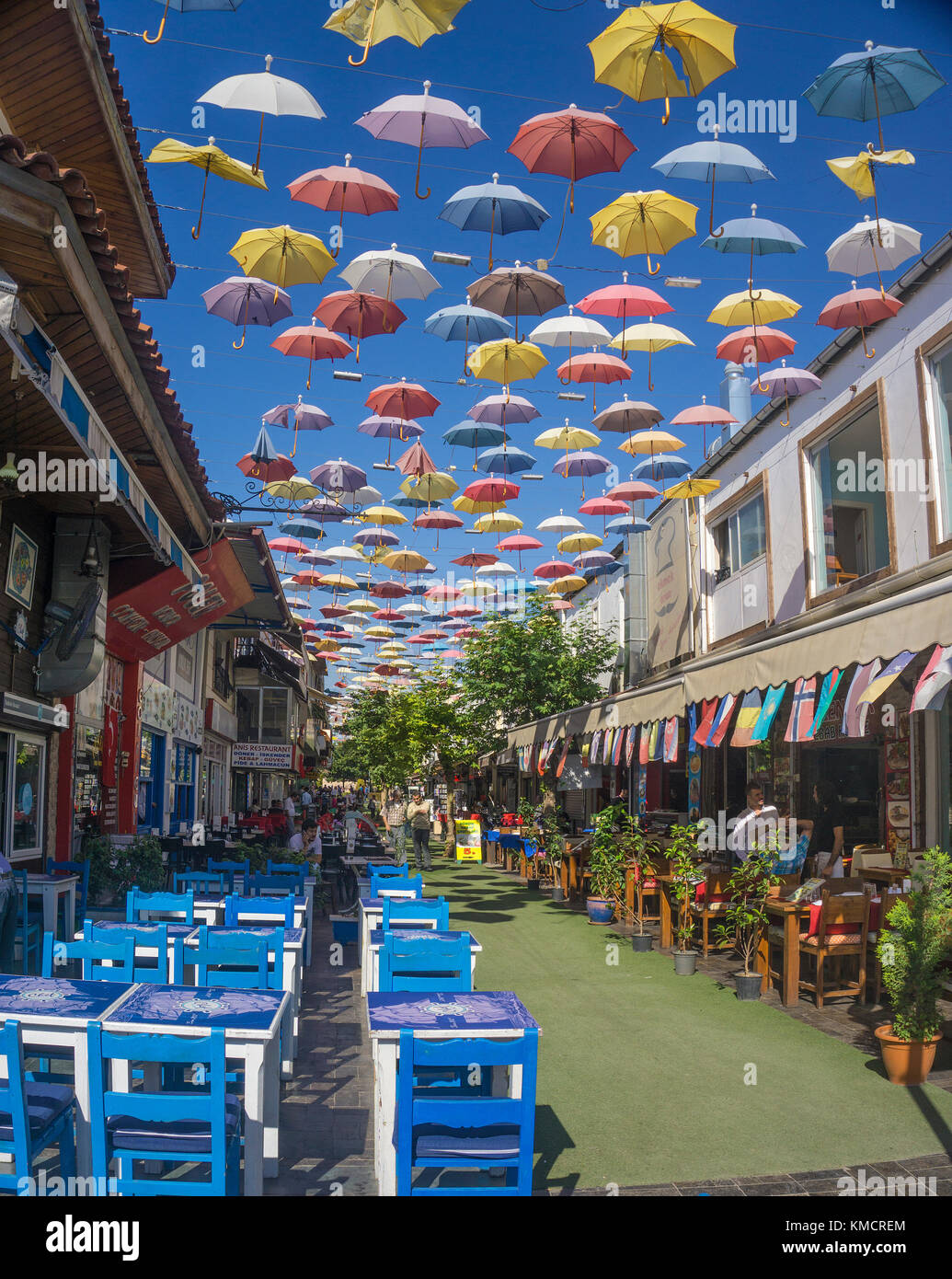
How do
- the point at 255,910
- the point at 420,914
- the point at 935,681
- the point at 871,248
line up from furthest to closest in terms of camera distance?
the point at 871,248 < the point at 420,914 < the point at 255,910 < the point at 935,681

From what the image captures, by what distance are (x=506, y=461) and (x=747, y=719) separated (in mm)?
9154

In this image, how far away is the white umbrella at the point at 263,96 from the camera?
8.45 metres

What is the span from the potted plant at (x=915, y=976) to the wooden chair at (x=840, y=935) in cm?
207

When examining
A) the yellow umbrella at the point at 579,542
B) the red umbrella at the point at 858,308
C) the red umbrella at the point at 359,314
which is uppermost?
the red umbrella at the point at 359,314

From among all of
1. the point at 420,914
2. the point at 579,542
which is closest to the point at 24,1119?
the point at 420,914

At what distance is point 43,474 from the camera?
324 inches

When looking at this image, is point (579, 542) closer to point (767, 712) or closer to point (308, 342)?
point (308, 342)

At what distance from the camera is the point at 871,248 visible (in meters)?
11.3

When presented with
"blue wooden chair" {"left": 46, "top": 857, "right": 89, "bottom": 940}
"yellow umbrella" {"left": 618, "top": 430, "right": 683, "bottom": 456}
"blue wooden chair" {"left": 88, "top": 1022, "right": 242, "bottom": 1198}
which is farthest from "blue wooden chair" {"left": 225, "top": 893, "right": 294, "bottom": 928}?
"yellow umbrella" {"left": 618, "top": 430, "right": 683, "bottom": 456}

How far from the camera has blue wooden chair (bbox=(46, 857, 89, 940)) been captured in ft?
32.4

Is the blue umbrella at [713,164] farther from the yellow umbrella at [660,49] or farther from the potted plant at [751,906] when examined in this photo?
the potted plant at [751,906]

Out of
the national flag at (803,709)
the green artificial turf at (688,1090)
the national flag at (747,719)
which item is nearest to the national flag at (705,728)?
the national flag at (747,719)
